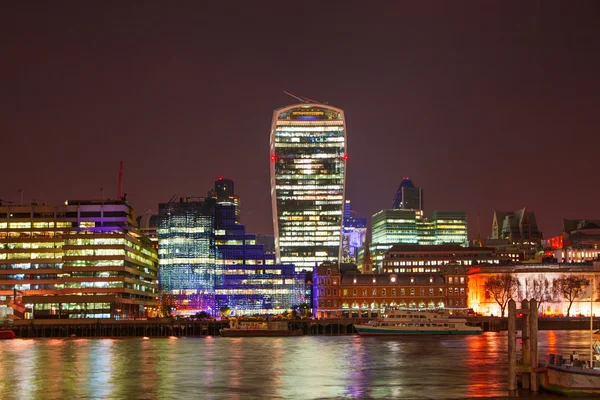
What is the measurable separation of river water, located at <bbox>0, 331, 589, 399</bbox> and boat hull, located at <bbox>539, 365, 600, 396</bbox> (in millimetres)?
1652

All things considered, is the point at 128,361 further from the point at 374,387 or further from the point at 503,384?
the point at 503,384

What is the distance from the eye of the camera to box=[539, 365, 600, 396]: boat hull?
7269cm

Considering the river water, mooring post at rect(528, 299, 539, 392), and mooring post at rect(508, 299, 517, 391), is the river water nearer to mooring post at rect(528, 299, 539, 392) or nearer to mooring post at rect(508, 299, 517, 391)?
mooring post at rect(508, 299, 517, 391)

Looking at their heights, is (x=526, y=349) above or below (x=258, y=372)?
above

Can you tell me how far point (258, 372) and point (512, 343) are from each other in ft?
124

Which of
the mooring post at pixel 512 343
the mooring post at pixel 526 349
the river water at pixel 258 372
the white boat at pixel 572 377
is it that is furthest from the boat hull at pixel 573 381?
the mooring post at pixel 512 343

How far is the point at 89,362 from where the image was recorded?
122 m

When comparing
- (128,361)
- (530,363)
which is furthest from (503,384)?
(128,361)

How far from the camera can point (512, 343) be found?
75375 millimetres

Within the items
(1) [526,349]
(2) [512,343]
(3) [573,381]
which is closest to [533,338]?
(1) [526,349]

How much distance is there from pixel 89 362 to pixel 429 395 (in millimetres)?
57289

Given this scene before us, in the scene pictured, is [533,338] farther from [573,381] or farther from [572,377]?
[573,381]

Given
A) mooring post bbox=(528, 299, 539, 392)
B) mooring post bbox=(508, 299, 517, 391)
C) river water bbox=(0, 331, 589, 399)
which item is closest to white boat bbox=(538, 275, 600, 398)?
mooring post bbox=(528, 299, 539, 392)

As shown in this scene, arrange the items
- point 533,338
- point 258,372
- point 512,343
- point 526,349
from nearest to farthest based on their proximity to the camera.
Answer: point 512,343, point 533,338, point 526,349, point 258,372
